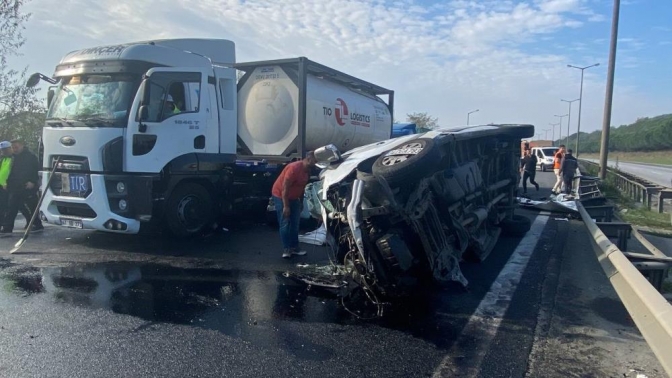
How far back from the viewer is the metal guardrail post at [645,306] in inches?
106

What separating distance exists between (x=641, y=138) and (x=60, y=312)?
85119 mm

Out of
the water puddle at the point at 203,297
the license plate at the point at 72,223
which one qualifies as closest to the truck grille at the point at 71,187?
the license plate at the point at 72,223

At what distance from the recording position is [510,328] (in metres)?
4.32

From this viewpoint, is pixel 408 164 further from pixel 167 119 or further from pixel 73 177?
pixel 73 177

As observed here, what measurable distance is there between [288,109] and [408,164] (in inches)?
203

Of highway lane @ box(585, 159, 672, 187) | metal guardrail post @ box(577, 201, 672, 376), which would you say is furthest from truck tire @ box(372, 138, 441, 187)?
highway lane @ box(585, 159, 672, 187)

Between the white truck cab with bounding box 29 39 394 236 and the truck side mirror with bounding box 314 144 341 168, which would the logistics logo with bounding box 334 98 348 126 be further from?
the truck side mirror with bounding box 314 144 341 168

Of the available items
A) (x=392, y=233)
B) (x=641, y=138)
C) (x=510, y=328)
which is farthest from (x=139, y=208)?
(x=641, y=138)

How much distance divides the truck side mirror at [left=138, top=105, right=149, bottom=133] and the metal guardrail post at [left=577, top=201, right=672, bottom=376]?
19.6 feet

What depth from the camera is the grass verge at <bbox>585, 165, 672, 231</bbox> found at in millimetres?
10271

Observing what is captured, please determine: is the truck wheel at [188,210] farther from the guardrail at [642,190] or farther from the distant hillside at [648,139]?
the distant hillside at [648,139]

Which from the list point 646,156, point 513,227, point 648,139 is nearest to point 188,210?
point 513,227

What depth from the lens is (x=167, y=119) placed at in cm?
730

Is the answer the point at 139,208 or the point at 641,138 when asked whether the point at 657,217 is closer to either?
the point at 139,208
